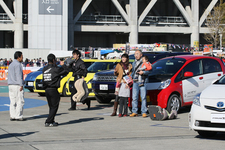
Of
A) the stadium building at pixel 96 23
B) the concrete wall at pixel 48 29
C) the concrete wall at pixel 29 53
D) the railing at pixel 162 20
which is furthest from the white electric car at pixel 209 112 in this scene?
the railing at pixel 162 20

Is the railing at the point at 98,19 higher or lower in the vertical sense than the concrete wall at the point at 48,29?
higher

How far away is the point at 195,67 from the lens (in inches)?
506

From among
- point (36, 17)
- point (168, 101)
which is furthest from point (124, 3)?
point (168, 101)

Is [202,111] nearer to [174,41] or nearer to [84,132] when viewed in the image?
[84,132]

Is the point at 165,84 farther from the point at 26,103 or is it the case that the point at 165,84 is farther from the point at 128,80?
the point at 26,103

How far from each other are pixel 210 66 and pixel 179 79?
60.8 inches

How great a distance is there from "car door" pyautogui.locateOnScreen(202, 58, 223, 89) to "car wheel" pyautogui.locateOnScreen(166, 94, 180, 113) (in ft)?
4.34

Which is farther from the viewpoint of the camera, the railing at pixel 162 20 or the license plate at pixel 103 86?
the railing at pixel 162 20

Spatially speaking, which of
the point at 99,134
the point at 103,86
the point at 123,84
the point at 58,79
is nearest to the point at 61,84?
the point at 103,86

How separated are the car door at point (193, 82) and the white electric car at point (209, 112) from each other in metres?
3.98

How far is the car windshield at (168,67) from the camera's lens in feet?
41.3

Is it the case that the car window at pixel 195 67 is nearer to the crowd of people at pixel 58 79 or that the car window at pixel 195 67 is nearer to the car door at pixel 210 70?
the car door at pixel 210 70

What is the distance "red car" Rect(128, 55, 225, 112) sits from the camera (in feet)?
39.2

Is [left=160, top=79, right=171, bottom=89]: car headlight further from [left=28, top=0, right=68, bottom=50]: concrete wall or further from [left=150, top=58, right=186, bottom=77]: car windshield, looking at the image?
[left=28, top=0, right=68, bottom=50]: concrete wall
